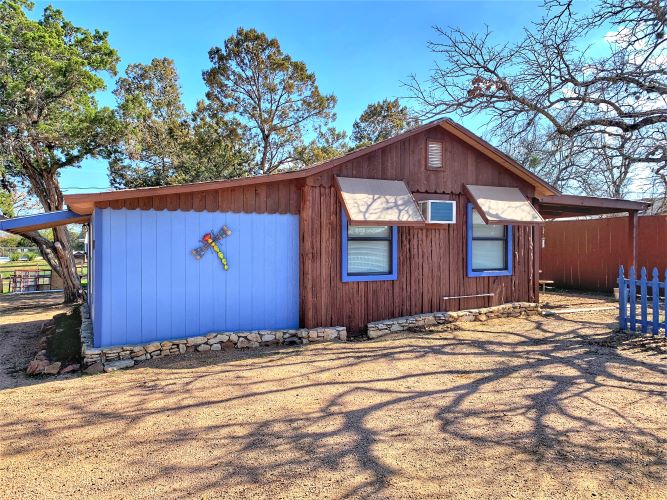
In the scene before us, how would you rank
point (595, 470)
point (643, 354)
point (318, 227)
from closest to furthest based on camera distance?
point (595, 470) < point (643, 354) < point (318, 227)

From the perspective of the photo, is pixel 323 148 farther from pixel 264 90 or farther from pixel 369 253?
pixel 369 253

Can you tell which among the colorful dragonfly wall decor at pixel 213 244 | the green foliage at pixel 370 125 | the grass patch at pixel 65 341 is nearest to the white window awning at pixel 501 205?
the colorful dragonfly wall decor at pixel 213 244

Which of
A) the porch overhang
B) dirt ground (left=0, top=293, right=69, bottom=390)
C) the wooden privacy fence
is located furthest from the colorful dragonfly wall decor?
the wooden privacy fence

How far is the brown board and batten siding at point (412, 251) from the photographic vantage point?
23.3 feet

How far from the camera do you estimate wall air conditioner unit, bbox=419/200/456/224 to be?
305 inches

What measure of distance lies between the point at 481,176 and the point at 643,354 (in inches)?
165

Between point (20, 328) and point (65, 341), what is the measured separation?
2.94 meters

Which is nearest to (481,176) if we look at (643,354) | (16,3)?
(643,354)

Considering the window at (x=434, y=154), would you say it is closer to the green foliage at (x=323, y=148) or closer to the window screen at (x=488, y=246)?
the window screen at (x=488, y=246)

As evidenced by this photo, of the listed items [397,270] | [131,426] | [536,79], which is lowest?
[131,426]

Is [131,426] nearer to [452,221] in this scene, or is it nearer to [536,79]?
[452,221]

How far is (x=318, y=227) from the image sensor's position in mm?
7109

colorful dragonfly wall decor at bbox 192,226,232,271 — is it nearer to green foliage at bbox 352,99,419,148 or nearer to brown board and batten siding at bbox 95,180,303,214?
brown board and batten siding at bbox 95,180,303,214

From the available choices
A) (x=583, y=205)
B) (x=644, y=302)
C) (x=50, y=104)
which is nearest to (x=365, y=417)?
(x=644, y=302)
